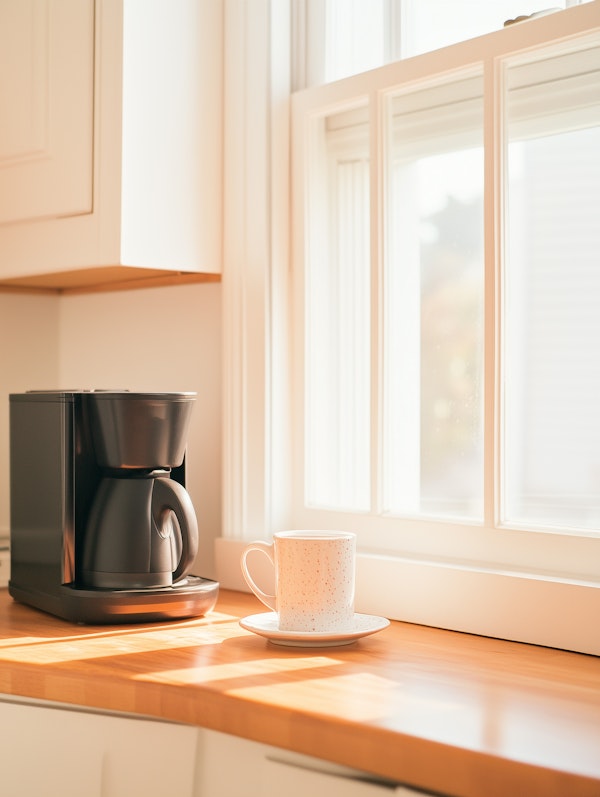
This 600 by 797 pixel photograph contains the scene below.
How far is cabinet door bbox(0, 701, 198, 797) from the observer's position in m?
1.01

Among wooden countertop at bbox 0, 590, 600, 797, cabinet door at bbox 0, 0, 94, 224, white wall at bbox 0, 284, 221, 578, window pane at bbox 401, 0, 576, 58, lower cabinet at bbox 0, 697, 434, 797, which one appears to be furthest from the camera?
white wall at bbox 0, 284, 221, 578

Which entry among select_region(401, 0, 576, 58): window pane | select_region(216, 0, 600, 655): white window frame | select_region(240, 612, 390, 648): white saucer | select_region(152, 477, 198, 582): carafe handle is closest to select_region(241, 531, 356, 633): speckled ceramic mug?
select_region(240, 612, 390, 648): white saucer

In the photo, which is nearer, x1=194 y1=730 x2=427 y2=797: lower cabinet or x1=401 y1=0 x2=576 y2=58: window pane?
x1=194 y1=730 x2=427 y2=797: lower cabinet

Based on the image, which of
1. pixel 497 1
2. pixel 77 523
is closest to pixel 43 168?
pixel 77 523

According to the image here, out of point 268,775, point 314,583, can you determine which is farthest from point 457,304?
point 268,775

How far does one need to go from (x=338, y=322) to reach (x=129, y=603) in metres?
0.56

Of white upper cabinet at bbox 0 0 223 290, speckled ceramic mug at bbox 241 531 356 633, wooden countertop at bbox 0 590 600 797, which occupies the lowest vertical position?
wooden countertop at bbox 0 590 600 797

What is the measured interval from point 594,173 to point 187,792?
865mm

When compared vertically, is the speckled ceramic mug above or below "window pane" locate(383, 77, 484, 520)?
below

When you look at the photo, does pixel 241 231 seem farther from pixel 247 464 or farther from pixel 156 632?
pixel 156 632

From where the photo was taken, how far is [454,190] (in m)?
1.41

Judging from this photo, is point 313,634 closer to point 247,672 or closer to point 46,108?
point 247,672

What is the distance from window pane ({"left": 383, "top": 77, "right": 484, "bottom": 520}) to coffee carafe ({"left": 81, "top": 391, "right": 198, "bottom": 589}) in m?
0.32

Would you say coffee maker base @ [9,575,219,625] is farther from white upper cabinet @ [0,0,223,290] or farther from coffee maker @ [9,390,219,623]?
white upper cabinet @ [0,0,223,290]
